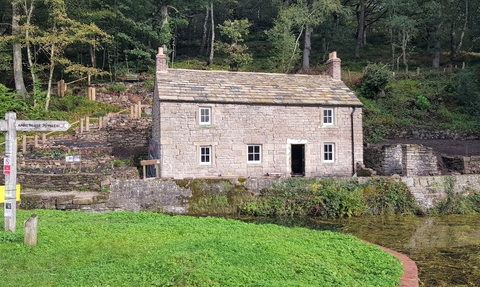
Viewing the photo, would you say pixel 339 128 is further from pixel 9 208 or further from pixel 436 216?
pixel 9 208

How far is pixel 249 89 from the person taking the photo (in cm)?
2395

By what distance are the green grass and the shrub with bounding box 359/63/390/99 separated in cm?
2792

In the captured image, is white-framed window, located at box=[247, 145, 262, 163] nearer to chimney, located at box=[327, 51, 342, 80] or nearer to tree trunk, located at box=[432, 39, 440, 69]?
chimney, located at box=[327, 51, 342, 80]

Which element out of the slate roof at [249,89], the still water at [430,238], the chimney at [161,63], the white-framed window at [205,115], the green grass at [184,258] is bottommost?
the still water at [430,238]

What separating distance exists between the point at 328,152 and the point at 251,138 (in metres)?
4.79

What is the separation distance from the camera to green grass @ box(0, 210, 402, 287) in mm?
7684

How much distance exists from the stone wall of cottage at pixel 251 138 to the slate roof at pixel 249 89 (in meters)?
0.41

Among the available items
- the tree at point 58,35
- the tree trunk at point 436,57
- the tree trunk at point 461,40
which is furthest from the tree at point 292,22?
the tree at point 58,35

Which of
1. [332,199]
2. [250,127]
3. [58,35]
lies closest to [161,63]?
[250,127]

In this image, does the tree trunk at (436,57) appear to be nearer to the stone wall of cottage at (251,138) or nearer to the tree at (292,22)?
the tree at (292,22)

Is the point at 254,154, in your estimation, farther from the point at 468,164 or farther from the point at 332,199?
the point at 468,164

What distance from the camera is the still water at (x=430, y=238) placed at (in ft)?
34.5

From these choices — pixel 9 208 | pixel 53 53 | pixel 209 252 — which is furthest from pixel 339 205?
pixel 53 53

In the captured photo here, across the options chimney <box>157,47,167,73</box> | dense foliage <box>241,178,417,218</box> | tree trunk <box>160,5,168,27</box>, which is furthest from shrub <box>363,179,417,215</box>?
tree trunk <box>160,5,168,27</box>
